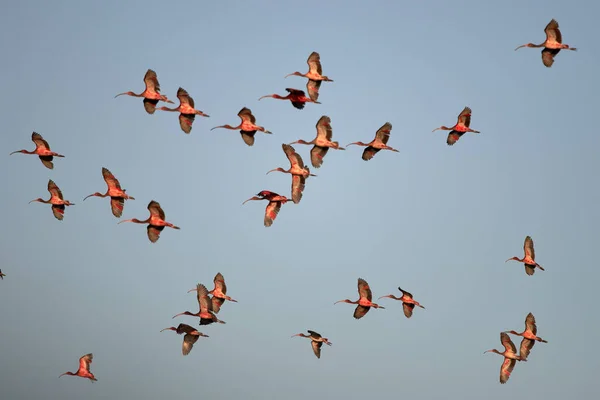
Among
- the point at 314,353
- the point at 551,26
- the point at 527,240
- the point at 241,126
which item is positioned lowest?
the point at 314,353

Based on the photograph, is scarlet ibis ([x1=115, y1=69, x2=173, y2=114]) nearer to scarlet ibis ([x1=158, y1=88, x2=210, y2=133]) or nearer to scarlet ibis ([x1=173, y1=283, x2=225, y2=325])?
scarlet ibis ([x1=158, y1=88, x2=210, y2=133])

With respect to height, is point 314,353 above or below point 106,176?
below

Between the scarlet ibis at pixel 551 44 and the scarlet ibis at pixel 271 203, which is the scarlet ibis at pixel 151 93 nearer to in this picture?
the scarlet ibis at pixel 271 203

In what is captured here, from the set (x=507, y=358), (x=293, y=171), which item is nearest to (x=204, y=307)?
(x=293, y=171)

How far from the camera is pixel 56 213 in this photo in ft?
280

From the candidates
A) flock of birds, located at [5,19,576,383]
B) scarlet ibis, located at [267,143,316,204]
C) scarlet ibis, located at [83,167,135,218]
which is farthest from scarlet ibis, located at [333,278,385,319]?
scarlet ibis, located at [83,167,135,218]

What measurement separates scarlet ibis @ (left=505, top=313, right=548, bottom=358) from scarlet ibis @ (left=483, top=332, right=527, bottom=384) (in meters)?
0.53

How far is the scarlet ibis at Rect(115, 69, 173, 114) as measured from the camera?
80.3 meters

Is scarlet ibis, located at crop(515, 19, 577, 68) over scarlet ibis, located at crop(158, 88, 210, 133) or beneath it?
over

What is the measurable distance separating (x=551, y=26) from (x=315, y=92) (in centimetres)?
1452

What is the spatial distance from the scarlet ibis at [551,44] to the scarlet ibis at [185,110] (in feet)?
68.1

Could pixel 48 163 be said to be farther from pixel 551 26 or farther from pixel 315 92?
pixel 551 26

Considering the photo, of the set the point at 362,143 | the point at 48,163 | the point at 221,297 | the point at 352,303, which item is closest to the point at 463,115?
the point at 362,143

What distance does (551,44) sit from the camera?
7850cm
